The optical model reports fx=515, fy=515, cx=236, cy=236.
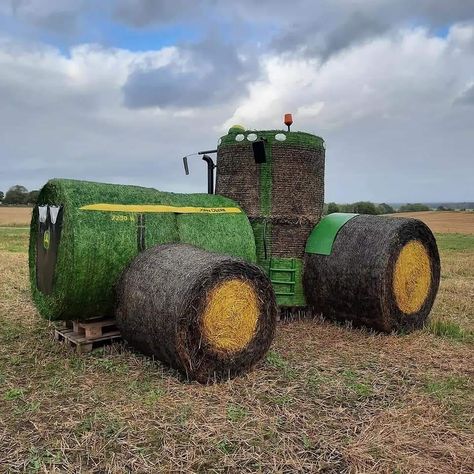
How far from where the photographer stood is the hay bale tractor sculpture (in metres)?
5.58

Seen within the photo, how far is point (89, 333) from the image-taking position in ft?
21.4

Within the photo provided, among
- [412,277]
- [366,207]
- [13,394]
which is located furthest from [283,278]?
[366,207]

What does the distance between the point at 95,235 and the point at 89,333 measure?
1.28 m

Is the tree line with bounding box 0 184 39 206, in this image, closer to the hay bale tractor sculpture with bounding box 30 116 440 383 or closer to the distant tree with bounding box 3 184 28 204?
the distant tree with bounding box 3 184 28 204

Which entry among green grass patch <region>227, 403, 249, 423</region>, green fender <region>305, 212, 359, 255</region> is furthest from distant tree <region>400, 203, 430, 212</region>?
green grass patch <region>227, 403, 249, 423</region>

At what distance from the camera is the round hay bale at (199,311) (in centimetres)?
537

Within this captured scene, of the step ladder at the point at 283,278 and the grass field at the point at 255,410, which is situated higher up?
the step ladder at the point at 283,278

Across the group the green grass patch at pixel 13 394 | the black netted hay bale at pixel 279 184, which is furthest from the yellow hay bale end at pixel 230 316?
the black netted hay bale at pixel 279 184

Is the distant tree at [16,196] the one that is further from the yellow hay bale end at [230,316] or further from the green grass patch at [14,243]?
the yellow hay bale end at [230,316]

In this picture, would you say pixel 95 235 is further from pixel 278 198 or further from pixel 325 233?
pixel 325 233

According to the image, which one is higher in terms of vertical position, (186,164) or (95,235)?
(186,164)

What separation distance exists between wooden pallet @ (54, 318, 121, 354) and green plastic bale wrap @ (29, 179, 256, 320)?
0.46 feet

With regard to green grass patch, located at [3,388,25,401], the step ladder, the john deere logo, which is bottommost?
green grass patch, located at [3,388,25,401]

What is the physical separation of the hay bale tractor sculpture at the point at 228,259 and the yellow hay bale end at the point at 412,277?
0.09ft
